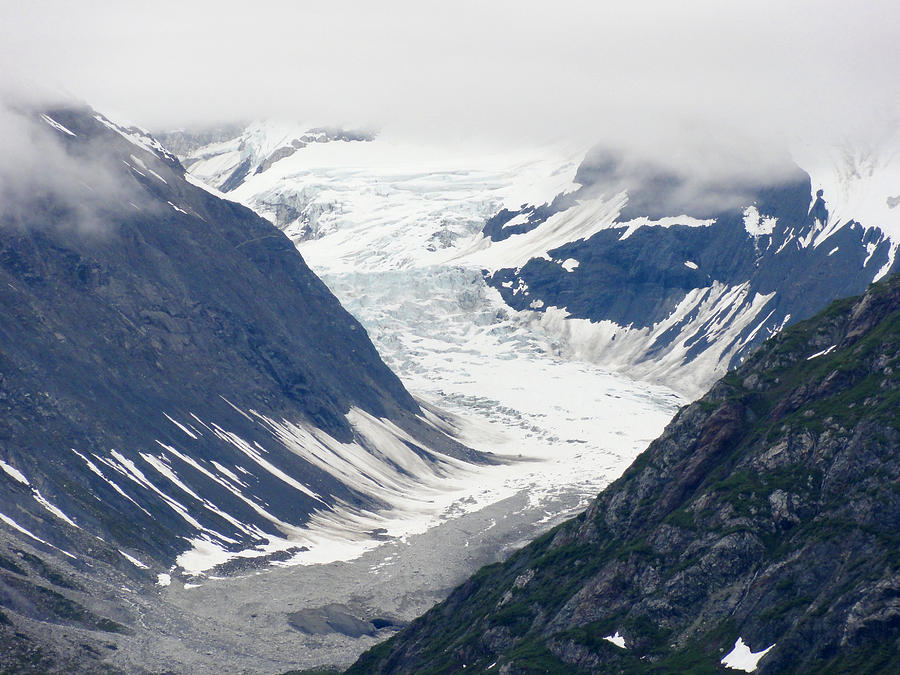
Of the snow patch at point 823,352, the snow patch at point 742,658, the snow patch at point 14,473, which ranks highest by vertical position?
the snow patch at point 823,352

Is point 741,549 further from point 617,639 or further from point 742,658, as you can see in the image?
point 742,658

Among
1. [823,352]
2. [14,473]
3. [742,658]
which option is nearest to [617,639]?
[742,658]

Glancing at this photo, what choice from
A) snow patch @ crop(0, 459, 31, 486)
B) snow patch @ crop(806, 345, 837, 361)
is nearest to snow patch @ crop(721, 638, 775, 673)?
snow patch @ crop(806, 345, 837, 361)

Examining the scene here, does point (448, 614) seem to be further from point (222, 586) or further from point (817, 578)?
point (222, 586)

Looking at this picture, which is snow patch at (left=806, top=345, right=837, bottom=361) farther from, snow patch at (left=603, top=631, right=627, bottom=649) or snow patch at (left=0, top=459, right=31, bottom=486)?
snow patch at (left=0, top=459, right=31, bottom=486)

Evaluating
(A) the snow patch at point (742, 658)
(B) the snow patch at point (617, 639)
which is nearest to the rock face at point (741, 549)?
(B) the snow patch at point (617, 639)

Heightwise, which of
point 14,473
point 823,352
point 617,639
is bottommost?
point 14,473

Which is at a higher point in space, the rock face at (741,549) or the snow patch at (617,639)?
the rock face at (741,549)

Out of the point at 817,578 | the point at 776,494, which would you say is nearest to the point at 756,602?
the point at 817,578

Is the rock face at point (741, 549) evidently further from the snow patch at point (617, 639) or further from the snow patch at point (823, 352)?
the snow patch at point (823, 352)
